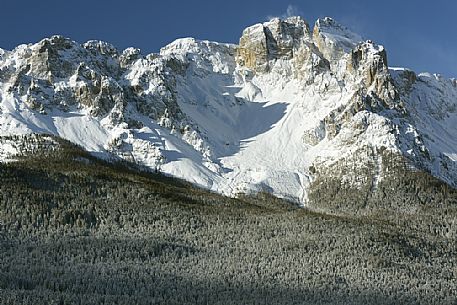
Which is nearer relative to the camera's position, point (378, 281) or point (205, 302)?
point (205, 302)

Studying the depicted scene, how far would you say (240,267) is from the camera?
5541 inches

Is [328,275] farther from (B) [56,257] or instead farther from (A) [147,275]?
(B) [56,257]

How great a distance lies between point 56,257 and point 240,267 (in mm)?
37572

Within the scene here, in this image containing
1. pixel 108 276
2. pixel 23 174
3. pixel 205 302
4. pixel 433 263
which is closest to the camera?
pixel 205 302

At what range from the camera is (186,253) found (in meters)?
151

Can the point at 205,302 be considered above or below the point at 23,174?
below

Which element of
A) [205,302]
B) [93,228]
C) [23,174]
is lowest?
[205,302]

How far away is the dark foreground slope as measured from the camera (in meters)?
118

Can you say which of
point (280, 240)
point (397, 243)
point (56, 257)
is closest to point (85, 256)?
point (56, 257)

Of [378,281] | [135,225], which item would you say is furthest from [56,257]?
[378,281]

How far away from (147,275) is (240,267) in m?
21.5

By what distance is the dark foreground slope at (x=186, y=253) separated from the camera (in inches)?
4656

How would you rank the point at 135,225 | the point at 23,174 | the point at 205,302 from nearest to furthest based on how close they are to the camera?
the point at 205,302 → the point at 135,225 → the point at 23,174

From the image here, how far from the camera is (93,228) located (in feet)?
544
